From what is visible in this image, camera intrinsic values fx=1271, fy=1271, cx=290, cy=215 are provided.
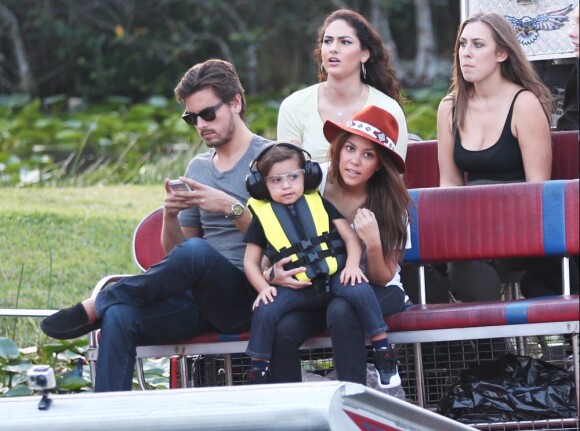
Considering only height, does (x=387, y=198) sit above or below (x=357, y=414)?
above

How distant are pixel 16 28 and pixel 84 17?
1017 mm

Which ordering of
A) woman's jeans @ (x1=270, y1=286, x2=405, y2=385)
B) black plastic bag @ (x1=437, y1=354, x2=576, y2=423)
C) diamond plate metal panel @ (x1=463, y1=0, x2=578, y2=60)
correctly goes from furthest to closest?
diamond plate metal panel @ (x1=463, y1=0, x2=578, y2=60) < black plastic bag @ (x1=437, y1=354, x2=576, y2=423) < woman's jeans @ (x1=270, y1=286, x2=405, y2=385)

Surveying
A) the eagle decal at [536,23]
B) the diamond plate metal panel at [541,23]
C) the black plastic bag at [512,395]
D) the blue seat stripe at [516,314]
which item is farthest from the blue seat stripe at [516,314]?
the eagle decal at [536,23]

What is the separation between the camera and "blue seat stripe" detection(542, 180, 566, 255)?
4.63 metres

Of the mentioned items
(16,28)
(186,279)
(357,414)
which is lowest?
(357,414)

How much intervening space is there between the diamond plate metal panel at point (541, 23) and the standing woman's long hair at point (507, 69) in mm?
496

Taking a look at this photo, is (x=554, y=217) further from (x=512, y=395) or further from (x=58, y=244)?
(x=58, y=244)

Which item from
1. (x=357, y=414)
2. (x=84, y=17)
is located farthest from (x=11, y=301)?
(x=84, y=17)

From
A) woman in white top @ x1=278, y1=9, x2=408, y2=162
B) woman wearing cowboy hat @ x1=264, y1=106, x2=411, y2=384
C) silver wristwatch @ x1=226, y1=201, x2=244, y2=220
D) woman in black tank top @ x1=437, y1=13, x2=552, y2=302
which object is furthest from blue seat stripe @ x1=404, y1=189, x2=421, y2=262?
silver wristwatch @ x1=226, y1=201, x2=244, y2=220

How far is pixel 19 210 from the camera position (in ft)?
27.9

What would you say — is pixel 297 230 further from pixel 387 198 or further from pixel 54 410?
pixel 54 410

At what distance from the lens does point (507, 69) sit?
5.20m

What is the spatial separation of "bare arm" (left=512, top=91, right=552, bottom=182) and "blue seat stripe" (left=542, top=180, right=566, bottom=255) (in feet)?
1.15

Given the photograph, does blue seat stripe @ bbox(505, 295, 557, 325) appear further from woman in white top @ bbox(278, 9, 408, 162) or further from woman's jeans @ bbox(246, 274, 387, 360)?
woman in white top @ bbox(278, 9, 408, 162)
